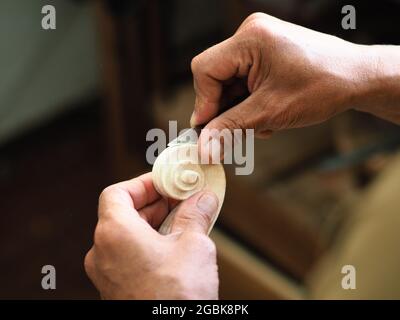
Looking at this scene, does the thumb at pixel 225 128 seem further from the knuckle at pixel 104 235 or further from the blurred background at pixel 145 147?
the blurred background at pixel 145 147

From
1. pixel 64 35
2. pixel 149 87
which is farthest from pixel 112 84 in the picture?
pixel 64 35

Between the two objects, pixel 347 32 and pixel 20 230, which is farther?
pixel 20 230

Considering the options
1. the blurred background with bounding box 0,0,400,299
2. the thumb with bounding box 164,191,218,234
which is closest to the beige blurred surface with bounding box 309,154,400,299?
the blurred background with bounding box 0,0,400,299

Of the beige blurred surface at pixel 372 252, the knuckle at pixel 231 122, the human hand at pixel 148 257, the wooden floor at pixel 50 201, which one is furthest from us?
the wooden floor at pixel 50 201

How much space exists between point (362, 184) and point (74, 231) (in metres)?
0.58

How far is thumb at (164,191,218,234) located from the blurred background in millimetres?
308

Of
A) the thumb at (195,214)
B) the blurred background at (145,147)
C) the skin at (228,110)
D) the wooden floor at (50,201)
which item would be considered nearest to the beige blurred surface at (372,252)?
the blurred background at (145,147)

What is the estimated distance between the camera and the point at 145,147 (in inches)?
51.4

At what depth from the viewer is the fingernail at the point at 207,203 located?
655 mm

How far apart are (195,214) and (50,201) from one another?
0.92 metres

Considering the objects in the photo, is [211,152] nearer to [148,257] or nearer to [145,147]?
[148,257]

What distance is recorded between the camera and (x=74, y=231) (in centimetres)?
129

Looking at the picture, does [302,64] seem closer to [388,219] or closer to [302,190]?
[388,219]

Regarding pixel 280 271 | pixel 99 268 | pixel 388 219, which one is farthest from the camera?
pixel 280 271
